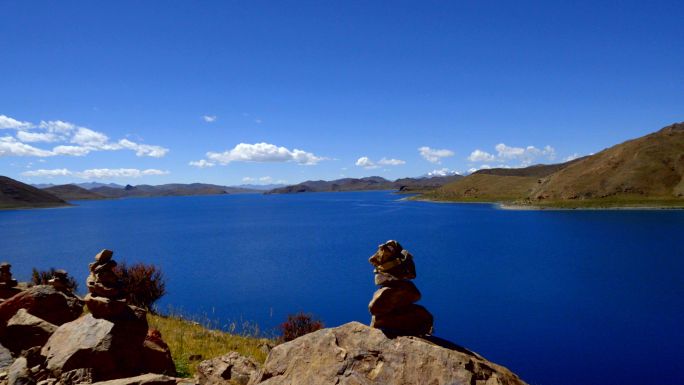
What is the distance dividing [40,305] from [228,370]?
8037mm

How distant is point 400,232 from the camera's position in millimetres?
121062

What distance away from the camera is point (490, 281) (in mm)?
61250

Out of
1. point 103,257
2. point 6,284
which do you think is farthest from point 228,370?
point 6,284

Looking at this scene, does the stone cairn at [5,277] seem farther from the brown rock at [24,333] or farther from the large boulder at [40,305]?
the brown rock at [24,333]

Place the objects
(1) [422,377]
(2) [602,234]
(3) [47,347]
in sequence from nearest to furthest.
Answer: (1) [422,377] < (3) [47,347] < (2) [602,234]

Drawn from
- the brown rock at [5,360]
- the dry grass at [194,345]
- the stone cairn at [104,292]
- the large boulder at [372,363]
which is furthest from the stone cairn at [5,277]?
the large boulder at [372,363]

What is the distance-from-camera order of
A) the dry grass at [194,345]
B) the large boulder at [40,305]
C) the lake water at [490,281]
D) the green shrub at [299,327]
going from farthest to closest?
the lake water at [490,281]
the green shrub at [299,327]
the dry grass at [194,345]
the large boulder at [40,305]

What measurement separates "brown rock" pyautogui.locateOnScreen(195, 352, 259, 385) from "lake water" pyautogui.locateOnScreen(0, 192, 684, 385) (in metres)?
25.0

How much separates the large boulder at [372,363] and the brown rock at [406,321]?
45 centimetres

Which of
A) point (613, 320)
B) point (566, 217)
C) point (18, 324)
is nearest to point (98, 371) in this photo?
point (18, 324)

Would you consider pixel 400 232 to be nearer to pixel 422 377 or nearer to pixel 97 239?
pixel 97 239

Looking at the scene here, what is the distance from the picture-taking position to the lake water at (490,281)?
35.7 meters

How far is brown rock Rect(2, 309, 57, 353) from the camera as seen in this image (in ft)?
42.0

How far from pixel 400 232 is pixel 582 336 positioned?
270ft
